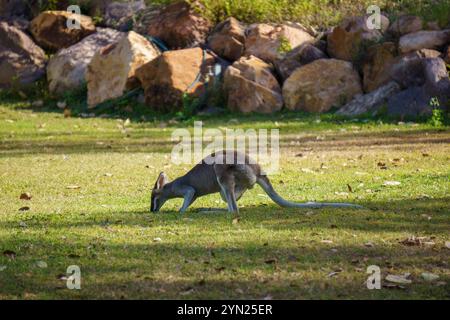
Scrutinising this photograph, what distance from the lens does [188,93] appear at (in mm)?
17656

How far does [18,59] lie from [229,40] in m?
5.64

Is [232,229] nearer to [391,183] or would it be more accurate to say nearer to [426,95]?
[391,183]

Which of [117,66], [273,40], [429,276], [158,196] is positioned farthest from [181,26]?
[429,276]

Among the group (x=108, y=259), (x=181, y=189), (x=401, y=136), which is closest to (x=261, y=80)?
(x=401, y=136)

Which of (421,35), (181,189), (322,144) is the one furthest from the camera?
(421,35)

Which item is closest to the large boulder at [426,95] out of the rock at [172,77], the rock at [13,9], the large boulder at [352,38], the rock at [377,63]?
the rock at [377,63]

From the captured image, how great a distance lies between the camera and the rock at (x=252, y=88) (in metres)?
17.0

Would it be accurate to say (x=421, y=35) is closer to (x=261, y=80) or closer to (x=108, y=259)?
(x=261, y=80)

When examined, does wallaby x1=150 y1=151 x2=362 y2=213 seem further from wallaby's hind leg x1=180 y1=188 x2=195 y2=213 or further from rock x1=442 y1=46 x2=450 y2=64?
rock x1=442 y1=46 x2=450 y2=64

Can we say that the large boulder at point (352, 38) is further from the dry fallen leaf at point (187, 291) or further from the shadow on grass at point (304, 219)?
the dry fallen leaf at point (187, 291)

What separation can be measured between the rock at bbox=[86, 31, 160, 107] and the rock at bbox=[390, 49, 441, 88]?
19.2ft

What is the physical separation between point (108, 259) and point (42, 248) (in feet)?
2.30

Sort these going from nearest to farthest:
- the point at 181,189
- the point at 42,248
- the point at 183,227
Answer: the point at 42,248, the point at 183,227, the point at 181,189

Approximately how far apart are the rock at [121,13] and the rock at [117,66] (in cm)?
230
